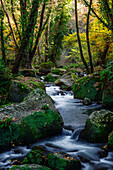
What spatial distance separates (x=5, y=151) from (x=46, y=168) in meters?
1.35

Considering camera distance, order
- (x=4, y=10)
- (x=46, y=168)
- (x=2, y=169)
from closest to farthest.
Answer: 1. (x=46, y=168)
2. (x=2, y=169)
3. (x=4, y=10)

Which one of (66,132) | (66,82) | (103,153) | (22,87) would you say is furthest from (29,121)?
(66,82)

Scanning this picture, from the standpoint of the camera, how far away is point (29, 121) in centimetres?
394

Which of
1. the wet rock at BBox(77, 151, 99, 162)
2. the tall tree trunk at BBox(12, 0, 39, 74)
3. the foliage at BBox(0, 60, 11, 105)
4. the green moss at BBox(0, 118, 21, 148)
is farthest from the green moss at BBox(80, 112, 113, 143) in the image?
the tall tree trunk at BBox(12, 0, 39, 74)

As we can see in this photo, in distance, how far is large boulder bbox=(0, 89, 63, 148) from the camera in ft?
11.9

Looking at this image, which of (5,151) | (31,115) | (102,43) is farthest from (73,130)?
(102,43)

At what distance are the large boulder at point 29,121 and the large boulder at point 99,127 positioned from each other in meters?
0.85

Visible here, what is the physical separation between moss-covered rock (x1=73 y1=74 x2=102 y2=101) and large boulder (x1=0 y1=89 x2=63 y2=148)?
414 cm

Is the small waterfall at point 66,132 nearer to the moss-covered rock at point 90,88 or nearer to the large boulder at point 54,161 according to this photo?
the large boulder at point 54,161

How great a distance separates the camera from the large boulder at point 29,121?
3.63 meters

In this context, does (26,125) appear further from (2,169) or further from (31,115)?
(2,169)

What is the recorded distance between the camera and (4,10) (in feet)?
36.7

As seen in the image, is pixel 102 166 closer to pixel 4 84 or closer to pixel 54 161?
pixel 54 161

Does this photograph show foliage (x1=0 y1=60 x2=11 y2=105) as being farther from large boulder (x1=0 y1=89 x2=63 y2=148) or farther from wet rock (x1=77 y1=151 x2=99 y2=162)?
wet rock (x1=77 y1=151 x2=99 y2=162)
